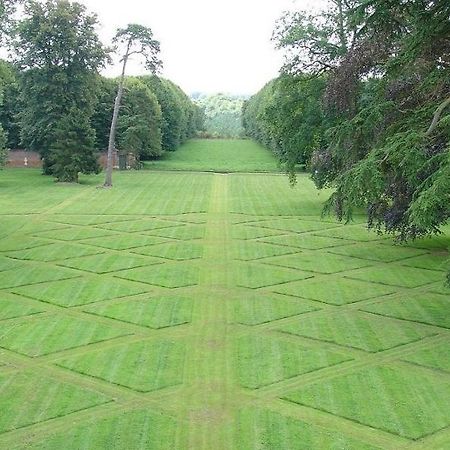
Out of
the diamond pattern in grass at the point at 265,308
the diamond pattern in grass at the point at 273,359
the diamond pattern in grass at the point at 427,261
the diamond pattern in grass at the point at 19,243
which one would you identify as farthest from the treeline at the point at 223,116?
the diamond pattern in grass at the point at 273,359

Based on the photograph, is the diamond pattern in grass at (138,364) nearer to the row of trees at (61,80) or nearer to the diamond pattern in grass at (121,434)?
the diamond pattern in grass at (121,434)

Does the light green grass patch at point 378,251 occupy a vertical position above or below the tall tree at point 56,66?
below

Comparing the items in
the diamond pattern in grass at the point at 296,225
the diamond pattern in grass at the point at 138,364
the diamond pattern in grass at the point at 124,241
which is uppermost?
the diamond pattern in grass at the point at 138,364

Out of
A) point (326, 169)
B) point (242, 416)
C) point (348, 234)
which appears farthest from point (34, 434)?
point (326, 169)

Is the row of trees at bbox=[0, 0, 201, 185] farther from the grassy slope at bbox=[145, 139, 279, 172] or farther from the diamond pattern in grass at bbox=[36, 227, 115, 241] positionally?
the diamond pattern in grass at bbox=[36, 227, 115, 241]

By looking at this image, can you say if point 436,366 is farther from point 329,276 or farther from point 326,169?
point 326,169

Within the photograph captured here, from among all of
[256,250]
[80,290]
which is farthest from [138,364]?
[256,250]

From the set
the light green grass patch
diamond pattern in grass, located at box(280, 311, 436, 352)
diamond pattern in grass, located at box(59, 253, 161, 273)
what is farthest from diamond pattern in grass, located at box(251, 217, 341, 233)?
diamond pattern in grass, located at box(280, 311, 436, 352)
